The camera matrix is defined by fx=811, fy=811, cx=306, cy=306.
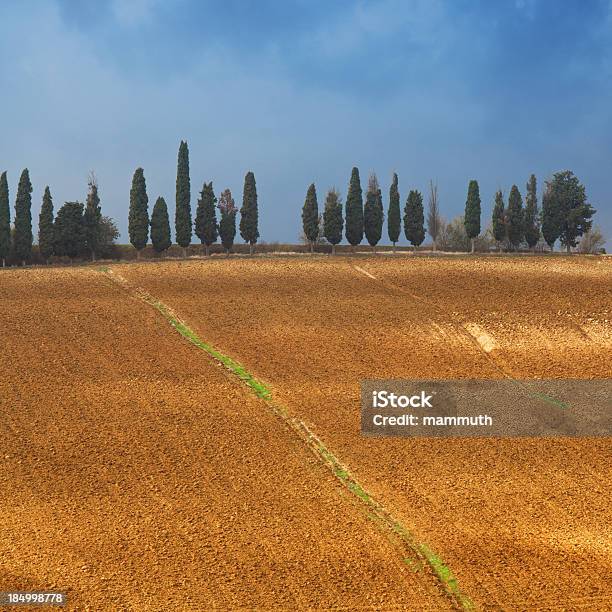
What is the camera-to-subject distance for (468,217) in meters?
79.8

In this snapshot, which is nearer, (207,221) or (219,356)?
(219,356)

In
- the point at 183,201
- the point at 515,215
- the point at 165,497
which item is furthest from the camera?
the point at 515,215

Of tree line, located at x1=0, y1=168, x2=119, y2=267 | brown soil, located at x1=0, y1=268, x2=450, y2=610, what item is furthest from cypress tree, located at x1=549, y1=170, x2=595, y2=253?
brown soil, located at x1=0, y1=268, x2=450, y2=610

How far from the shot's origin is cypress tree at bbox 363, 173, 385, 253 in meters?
78.6

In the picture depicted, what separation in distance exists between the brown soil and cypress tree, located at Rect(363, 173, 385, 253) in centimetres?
4517

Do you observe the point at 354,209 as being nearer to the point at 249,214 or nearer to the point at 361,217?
the point at 361,217

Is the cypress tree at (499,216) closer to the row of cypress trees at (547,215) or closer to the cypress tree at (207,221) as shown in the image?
the row of cypress trees at (547,215)

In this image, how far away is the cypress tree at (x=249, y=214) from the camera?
76562 mm

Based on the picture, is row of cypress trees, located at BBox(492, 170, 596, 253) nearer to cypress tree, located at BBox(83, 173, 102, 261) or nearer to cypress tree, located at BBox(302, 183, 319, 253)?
cypress tree, located at BBox(302, 183, 319, 253)

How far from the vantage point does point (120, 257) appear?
277 ft

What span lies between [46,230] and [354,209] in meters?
28.6

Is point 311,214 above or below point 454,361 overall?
above

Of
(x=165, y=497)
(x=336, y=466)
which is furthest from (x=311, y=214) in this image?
(x=165, y=497)

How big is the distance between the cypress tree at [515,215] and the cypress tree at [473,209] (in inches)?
159
